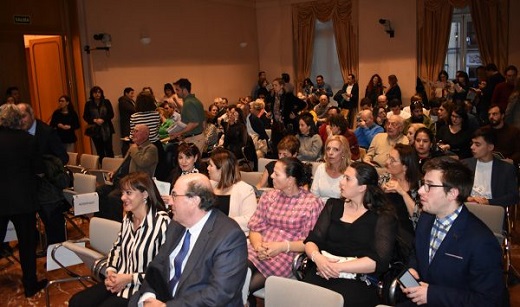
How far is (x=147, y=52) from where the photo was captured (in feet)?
37.3

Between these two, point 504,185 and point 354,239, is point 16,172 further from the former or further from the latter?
point 504,185

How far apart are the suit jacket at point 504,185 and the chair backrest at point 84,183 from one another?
12.8ft

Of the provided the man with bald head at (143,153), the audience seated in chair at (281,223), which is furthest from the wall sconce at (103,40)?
the audience seated in chair at (281,223)

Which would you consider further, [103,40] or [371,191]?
[103,40]

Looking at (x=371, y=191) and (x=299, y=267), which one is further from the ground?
(x=371, y=191)

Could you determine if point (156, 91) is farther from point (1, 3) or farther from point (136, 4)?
point (1, 3)

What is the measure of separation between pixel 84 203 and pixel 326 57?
10.5 meters

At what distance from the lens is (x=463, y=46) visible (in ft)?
39.3

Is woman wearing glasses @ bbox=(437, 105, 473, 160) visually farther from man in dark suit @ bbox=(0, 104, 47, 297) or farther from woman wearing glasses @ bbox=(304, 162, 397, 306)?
man in dark suit @ bbox=(0, 104, 47, 297)

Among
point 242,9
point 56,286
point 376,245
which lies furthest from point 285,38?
point 376,245

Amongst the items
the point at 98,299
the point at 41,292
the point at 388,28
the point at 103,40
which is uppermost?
the point at 388,28

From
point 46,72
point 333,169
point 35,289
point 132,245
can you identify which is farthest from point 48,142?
point 46,72

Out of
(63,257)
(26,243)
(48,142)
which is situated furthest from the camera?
(48,142)

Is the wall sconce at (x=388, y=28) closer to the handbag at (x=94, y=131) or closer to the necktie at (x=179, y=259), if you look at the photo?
the handbag at (x=94, y=131)
